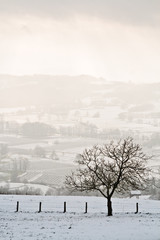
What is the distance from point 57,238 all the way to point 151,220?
Result: 12303 mm

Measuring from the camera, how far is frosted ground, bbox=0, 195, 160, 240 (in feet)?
82.9

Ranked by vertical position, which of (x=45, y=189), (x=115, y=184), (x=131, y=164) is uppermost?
(x=131, y=164)

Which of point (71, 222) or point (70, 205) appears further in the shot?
point (70, 205)

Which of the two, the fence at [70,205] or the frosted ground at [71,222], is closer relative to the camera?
the frosted ground at [71,222]

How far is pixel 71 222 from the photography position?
31547 mm

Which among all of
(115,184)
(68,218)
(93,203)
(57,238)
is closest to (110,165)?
(115,184)

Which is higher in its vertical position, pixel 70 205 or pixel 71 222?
pixel 71 222

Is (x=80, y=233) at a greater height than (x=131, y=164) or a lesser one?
lesser

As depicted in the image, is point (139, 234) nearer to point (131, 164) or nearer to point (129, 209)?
point (131, 164)

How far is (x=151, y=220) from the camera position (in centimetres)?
3256

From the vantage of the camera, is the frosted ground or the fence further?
the fence

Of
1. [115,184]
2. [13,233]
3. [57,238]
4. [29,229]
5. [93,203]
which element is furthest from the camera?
[93,203]

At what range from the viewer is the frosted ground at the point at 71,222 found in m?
25.3

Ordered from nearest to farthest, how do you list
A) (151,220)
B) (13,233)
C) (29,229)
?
(13,233) < (29,229) < (151,220)
